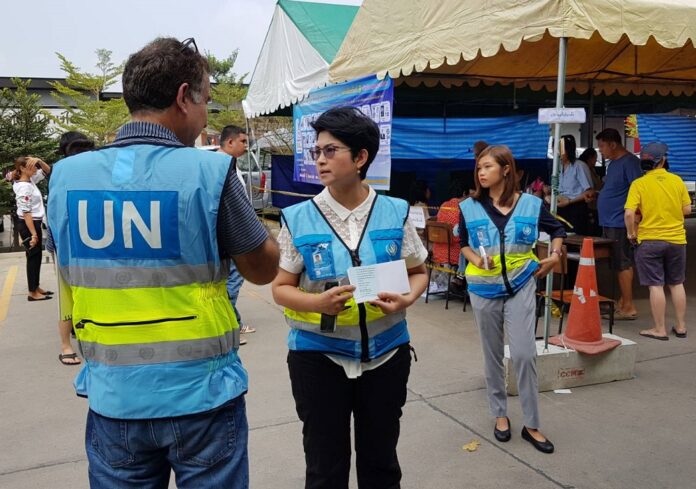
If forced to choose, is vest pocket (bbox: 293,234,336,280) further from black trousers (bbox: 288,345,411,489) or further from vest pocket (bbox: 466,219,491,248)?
vest pocket (bbox: 466,219,491,248)

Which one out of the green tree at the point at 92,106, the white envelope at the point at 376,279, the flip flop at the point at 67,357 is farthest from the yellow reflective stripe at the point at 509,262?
the green tree at the point at 92,106

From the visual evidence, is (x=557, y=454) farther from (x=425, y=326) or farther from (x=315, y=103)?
(x=315, y=103)

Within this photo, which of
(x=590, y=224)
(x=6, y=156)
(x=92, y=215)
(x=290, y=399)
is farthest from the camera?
(x=6, y=156)

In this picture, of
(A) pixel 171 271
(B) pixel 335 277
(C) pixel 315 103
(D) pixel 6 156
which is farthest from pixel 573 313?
(D) pixel 6 156

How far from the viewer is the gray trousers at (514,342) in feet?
12.1

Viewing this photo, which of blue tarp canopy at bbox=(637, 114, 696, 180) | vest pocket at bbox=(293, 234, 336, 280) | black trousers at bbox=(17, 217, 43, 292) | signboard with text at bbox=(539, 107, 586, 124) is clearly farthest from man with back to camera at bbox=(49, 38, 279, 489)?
blue tarp canopy at bbox=(637, 114, 696, 180)

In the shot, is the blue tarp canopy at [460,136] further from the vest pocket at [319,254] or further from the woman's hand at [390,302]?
the woman's hand at [390,302]

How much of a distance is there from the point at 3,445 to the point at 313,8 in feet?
27.9

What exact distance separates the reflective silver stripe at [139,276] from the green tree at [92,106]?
938 inches

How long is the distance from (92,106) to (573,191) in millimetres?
20396

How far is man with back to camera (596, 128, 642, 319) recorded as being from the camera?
6.84 meters

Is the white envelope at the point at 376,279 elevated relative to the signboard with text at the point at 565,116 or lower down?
lower down

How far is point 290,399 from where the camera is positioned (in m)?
4.59

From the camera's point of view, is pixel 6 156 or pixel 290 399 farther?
pixel 6 156
